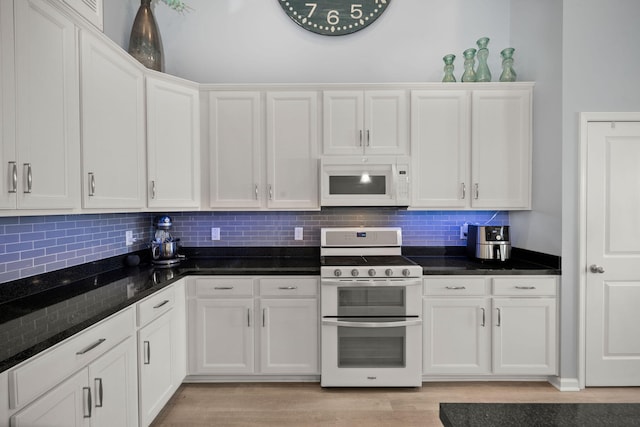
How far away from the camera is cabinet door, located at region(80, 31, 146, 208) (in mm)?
2033

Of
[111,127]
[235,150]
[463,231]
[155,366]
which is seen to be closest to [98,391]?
[155,366]

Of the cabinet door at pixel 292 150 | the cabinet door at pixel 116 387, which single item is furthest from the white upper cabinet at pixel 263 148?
the cabinet door at pixel 116 387

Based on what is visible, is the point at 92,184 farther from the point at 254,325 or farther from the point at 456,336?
the point at 456,336

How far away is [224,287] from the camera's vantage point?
2.84 metres

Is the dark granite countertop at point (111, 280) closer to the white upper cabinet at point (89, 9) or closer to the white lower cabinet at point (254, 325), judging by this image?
the white lower cabinet at point (254, 325)

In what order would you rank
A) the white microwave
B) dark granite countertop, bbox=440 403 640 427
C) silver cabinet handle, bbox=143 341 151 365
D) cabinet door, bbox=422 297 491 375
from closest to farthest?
dark granite countertop, bbox=440 403 640 427 < silver cabinet handle, bbox=143 341 151 365 < cabinet door, bbox=422 297 491 375 < the white microwave

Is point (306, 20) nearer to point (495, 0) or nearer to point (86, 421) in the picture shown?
point (495, 0)

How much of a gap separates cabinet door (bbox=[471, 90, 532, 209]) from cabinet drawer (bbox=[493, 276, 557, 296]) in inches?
25.1

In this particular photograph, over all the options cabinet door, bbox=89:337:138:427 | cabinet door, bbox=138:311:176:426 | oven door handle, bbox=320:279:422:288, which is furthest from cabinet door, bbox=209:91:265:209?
cabinet door, bbox=89:337:138:427

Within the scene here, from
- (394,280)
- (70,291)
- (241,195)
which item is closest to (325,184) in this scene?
(241,195)

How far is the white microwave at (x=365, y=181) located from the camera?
304 cm

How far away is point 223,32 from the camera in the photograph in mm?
3451

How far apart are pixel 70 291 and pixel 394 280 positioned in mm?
2122

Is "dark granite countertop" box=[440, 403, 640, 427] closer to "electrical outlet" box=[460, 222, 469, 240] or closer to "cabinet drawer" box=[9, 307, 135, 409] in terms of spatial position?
"cabinet drawer" box=[9, 307, 135, 409]
